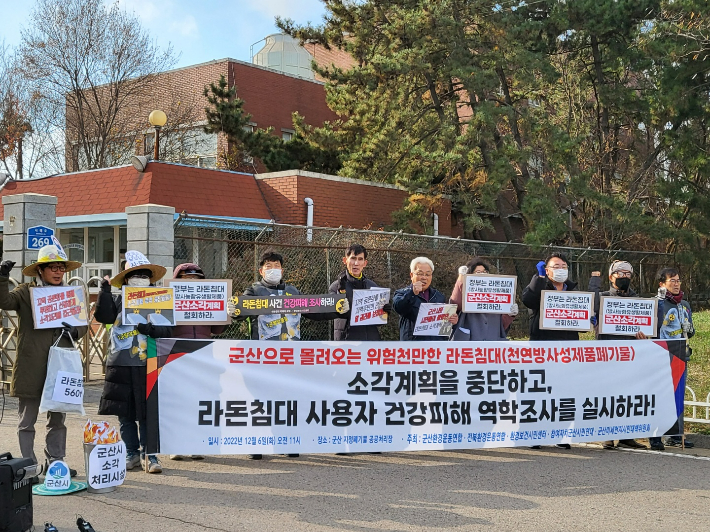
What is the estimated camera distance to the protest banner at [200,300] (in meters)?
7.33

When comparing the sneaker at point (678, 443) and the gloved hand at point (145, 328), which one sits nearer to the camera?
the gloved hand at point (145, 328)

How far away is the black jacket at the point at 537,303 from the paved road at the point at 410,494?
1.23 m

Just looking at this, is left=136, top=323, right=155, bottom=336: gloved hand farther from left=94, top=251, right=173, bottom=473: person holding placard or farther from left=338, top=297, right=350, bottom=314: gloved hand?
left=338, top=297, right=350, bottom=314: gloved hand

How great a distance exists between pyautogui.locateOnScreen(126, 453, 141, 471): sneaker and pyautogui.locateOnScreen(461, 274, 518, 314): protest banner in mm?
3445

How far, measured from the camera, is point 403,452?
7.98 metres

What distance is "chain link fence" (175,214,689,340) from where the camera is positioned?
45.6 ft

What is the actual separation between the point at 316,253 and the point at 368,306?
734cm

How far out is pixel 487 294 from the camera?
8.08 m

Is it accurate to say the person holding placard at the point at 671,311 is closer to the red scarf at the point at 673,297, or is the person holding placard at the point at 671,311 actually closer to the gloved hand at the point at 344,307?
the red scarf at the point at 673,297

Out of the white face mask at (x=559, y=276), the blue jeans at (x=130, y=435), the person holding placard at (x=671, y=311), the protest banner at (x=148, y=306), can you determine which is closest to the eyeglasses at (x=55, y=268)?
the protest banner at (x=148, y=306)

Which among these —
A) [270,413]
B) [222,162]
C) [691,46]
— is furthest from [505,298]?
[222,162]

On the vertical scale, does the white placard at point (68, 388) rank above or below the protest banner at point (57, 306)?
below

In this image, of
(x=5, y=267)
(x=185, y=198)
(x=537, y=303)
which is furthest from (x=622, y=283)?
(x=185, y=198)

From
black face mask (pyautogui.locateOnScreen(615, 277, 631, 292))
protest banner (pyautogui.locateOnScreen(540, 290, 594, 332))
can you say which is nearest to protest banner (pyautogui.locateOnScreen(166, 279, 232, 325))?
protest banner (pyautogui.locateOnScreen(540, 290, 594, 332))
